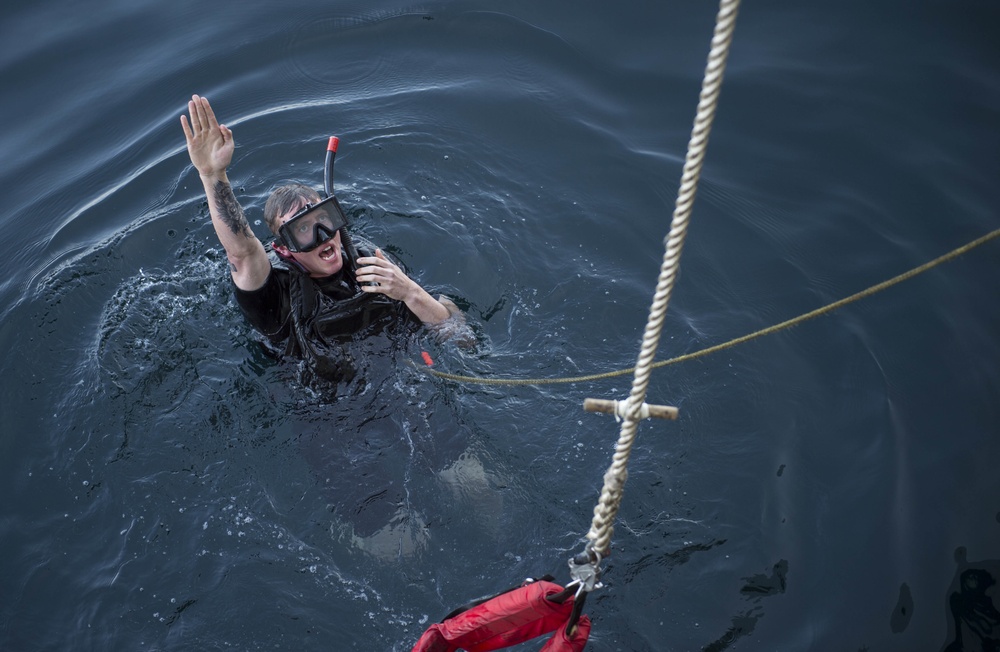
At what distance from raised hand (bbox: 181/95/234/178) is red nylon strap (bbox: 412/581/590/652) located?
214 centimetres

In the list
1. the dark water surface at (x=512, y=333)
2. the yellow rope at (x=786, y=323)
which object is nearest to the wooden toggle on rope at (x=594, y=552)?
the yellow rope at (x=786, y=323)

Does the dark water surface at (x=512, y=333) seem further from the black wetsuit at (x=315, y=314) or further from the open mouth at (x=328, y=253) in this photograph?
the open mouth at (x=328, y=253)

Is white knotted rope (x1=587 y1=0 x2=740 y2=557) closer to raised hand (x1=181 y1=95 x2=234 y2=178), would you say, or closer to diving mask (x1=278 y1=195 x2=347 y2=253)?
diving mask (x1=278 y1=195 x2=347 y2=253)

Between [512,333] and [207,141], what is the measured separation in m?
1.88

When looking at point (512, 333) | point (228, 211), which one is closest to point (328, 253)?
point (228, 211)

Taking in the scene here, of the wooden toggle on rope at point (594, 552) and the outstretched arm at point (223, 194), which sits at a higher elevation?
the outstretched arm at point (223, 194)

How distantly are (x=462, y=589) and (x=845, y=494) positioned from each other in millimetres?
1836

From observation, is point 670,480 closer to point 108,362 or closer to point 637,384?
point 637,384

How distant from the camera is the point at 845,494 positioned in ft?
12.0

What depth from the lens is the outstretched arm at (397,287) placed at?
11.4ft

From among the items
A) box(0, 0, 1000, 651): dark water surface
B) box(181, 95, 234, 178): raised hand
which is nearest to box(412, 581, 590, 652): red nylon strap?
box(0, 0, 1000, 651): dark water surface

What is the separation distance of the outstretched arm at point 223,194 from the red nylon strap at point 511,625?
1.84 meters

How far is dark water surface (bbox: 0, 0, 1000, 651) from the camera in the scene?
3.35 metres

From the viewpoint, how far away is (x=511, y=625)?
2.46m
